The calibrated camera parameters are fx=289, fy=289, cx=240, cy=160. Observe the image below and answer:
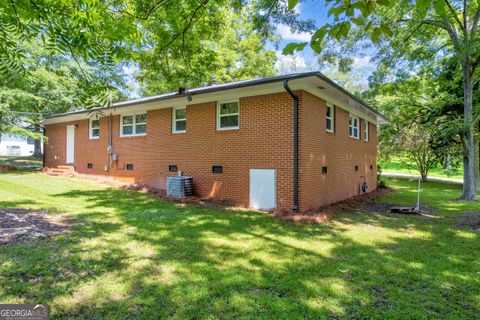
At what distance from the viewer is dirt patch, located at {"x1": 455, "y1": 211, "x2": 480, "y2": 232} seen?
7.22 metres

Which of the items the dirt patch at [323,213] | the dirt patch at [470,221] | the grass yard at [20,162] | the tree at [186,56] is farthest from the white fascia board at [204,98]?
the grass yard at [20,162]

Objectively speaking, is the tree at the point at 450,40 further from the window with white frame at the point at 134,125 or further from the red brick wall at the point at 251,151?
the window with white frame at the point at 134,125

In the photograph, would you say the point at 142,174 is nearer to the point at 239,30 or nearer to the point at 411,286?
the point at 411,286

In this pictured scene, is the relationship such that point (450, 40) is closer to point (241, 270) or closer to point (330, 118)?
point (330, 118)

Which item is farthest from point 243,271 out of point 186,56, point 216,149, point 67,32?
Answer: point 216,149

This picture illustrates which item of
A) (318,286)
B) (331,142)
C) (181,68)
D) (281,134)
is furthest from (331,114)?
(318,286)

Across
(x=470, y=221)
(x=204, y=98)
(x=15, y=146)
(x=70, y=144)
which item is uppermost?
(x=204, y=98)

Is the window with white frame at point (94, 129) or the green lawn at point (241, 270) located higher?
the window with white frame at point (94, 129)

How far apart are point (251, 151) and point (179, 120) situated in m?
3.56

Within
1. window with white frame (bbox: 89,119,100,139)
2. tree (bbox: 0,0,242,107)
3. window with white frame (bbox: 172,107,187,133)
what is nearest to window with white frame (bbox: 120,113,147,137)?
window with white frame (bbox: 172,107,187,133)

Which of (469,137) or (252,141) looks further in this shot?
(469,137)

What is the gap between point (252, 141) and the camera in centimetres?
885

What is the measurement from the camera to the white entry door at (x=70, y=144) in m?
16.0

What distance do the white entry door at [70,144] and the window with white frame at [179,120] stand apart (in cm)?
828
